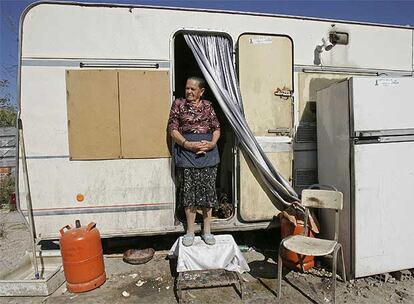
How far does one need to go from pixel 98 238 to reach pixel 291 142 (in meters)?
2.55

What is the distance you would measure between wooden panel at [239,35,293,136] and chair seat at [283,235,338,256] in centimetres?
135

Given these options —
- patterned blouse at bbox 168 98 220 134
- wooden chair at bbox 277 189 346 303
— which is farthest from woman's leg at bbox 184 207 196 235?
wooden chair at bbox 277 189 346 303

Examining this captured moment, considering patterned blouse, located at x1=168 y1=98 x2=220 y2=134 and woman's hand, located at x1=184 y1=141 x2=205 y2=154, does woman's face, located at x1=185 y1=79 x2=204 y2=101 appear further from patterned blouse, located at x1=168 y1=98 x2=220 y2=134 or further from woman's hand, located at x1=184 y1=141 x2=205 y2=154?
woman's hand, located at x1=184 y1=141 x2=205 y2=154

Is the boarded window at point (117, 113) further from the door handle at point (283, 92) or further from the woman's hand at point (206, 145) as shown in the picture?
the door handle at point (283, 92)

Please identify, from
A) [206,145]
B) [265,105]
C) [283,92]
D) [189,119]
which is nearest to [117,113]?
[189,119]

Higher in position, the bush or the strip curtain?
the strip curtain

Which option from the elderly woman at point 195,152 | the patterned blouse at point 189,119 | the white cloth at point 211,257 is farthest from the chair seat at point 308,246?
the patterned blouse at point 189,119

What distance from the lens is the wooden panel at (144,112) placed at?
346 cm

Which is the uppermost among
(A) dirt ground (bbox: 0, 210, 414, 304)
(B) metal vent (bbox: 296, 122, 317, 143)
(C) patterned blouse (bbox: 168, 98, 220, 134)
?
(C) patterned blouse (bbox: 168, 98, 220, 134)

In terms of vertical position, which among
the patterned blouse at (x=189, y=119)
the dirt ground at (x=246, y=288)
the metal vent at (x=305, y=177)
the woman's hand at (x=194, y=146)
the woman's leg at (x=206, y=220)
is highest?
the patterned blouse at (x=189, y=119)

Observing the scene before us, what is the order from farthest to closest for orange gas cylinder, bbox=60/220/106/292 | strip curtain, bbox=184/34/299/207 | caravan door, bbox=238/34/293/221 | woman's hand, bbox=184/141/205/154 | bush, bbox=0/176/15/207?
bush, bbox=0/176/15/207
caravan door, bbox=238/34/293/221
strip curtain, bbox=184/34/299/207
woman's hand, bbox=184/141/205/154
orange gas cylinder, bbox=60/220/106/292

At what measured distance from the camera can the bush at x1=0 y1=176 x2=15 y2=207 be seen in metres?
6.24

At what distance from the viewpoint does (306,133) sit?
3.93 m

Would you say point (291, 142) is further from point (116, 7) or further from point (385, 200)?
point (116, 7)
